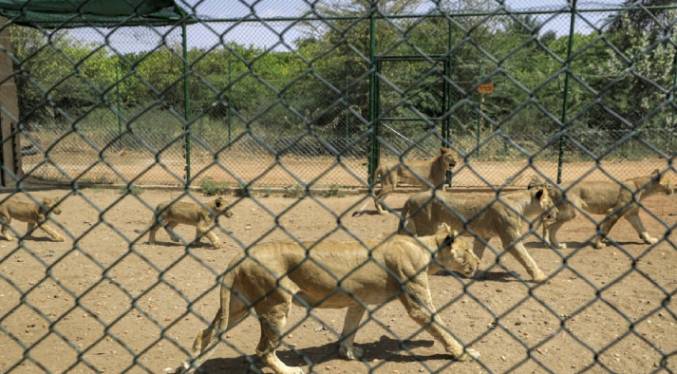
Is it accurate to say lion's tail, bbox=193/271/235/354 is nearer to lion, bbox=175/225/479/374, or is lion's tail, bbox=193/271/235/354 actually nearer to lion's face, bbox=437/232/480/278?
lion, bbox=175/225/479/374

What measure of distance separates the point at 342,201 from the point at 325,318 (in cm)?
586

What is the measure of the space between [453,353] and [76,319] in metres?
3.25

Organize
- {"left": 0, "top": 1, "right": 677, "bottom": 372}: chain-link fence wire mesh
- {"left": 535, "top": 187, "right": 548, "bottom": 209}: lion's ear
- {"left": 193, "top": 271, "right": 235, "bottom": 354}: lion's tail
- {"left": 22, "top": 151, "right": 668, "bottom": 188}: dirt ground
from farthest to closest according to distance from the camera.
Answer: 1. {"left": 22, "top": 151, "right": 668, "bottom": 188}: dirt ground
2. {"left": 535, "top": 187, "right": 548, "bottom": 209}: lion's ear
3. {"left": 193, "top": 271, "right": 235, "bottom": 354}: lion's tail
4. {"left": 0, "top": 1, "right": 677, "bottom": 372}: chain-link fence wire mesh

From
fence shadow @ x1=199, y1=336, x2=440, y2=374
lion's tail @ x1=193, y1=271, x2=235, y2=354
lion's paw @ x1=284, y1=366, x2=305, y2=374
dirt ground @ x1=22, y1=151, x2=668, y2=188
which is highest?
lion's tail @ x1=193, y1=271, x2=235, y2=354

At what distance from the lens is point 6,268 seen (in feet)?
23.1

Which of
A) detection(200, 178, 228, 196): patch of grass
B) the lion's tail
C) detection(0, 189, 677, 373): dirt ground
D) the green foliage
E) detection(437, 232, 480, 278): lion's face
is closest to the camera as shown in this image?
the lion's tail

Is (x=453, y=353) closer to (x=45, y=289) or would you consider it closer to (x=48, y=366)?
(x=48, y=366)

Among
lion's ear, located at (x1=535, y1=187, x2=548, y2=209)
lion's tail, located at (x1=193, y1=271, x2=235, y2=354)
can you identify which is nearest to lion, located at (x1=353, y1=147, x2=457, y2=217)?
lion's ear, located at (x1=535, y1=187, x2=548, y2=209)

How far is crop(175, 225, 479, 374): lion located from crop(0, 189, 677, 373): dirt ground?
249 millimetres

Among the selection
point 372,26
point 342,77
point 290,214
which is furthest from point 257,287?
point 342,77

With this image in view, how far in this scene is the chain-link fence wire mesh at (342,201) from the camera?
7.50 ft

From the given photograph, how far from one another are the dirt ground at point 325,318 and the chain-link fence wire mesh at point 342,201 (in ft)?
0.08

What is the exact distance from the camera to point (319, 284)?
424 cm

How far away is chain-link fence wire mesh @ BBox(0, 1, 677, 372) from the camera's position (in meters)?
2.29
